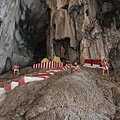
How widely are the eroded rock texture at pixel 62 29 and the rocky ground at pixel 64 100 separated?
212 inches

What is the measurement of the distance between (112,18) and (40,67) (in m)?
6.67

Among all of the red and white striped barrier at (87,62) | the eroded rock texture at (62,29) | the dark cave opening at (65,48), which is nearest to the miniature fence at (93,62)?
the red and white striped barrier at (87,62)

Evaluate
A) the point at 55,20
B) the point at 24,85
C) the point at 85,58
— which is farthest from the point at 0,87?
the point at 55,20

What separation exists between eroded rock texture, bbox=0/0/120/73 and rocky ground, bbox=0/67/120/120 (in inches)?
212

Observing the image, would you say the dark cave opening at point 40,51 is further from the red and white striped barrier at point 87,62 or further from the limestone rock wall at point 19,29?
the red and white striped barrier at point 87,62

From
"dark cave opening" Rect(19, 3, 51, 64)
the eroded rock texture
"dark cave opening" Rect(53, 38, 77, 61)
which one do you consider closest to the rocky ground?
the eroded rock texture

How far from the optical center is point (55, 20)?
24188mm

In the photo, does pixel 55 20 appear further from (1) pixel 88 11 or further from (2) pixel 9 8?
(2) pixel 9 8

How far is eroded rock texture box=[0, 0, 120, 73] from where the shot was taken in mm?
20578

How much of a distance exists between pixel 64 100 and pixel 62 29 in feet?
39.6

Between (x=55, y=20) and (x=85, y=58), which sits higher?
(x=55, y=20)

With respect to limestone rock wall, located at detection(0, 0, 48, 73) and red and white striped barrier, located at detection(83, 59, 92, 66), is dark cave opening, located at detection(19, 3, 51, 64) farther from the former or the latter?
red and white striped barrier, located at detection(83, 59, 92, 66)

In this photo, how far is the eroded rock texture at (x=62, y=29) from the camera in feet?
67.5

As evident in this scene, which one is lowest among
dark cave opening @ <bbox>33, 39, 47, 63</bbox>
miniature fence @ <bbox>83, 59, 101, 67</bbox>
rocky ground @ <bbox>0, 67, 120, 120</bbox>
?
rocky ground @ <bbox>0, 67, 120, 120</bbox>
